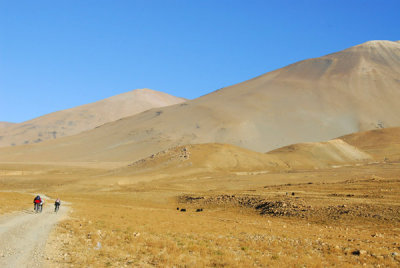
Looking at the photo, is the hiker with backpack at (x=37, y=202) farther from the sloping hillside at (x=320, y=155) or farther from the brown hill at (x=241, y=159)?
the sloping hillside at (x=320, y=155)

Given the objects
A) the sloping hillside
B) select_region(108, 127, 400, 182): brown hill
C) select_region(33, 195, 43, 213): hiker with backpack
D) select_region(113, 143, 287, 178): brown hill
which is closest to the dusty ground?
select_region(33, 195, 43, 213): hiker with backpack

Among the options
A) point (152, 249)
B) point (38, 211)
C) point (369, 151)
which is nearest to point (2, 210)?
point (38, 211)

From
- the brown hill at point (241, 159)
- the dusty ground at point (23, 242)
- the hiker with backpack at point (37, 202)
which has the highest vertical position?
the brown hill at point (241, 159)

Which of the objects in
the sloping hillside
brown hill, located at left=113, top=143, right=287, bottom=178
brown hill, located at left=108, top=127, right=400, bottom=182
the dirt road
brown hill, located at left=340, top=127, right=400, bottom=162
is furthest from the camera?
brown hill, located at left=340, top=127, right=400, bottom=162

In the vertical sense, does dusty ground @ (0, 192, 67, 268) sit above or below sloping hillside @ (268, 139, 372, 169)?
below

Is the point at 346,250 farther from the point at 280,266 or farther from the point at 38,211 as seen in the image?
the point at 38,211

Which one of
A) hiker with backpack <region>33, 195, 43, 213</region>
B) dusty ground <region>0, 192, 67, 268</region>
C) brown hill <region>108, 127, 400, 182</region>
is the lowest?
dusty ground <region>0, 192, 67, 268</region>

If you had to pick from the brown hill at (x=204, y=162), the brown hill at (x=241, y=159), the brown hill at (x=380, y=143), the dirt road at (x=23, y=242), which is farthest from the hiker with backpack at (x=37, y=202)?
the brown hill at (x=380, y=143)

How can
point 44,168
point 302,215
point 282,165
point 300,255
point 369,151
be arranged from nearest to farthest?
1. point 300,255
2. point 302,215
3. point 282,165
4. point 44,168
5. point 369,151

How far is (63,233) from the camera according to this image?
18422 mm

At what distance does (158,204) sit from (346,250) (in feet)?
116

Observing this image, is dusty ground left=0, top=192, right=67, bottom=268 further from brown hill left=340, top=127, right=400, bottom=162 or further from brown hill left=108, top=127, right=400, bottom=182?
brown hill left=340, top=127, right=400, bottom=162

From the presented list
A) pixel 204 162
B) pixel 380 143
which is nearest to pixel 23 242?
pixel 204 162

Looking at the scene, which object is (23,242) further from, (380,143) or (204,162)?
(380,143)
